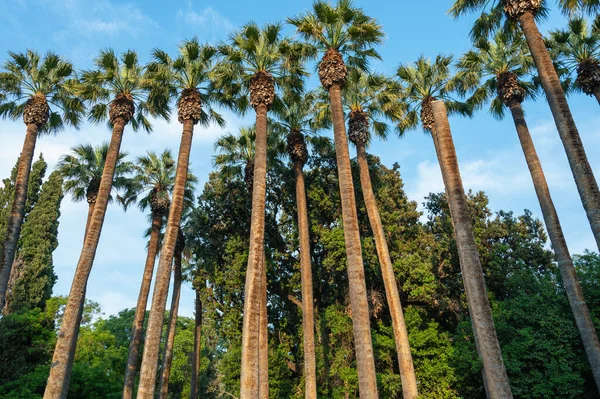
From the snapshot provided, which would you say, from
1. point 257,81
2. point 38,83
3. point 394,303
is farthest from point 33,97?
point 394,303

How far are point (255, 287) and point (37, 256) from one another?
2523cm

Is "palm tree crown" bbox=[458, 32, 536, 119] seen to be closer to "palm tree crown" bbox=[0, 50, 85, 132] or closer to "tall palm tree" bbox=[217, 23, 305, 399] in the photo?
"tall palm tree" bbox=[217, 23, 305, 399]

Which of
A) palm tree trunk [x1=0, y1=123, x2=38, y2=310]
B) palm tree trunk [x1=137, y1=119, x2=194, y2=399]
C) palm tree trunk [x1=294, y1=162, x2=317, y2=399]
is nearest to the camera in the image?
palm tree trunk [x1=137, y1=119, x2=194, y2=399]

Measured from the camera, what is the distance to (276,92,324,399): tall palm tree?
1961cm

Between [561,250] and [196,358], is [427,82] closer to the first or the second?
[561,250]

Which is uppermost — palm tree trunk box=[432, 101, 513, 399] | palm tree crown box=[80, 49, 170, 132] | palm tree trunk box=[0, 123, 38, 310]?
palm tree crown box=[80, 49, 170, 132]

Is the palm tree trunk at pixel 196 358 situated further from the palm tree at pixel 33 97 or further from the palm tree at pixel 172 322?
the palm tree at pixel 33 97

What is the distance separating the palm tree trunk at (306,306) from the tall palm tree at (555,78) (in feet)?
37.3

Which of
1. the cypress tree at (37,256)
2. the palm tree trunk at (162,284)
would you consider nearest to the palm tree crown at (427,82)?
the palm tree trunk at (162,284)

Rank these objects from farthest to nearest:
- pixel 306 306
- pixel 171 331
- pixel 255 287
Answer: pixel 171 331
pixel 306 306
pixel 255 287

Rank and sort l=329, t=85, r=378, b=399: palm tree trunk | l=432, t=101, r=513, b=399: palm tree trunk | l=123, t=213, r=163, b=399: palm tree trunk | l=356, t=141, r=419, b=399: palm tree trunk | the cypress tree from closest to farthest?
l=432, t=101, r=513, b=399: palm tree trunk, l=329, t=85, r=378, b=399: palm tree trunk, l=356, t=141, r=419, b=399: palm tree trunk, l=123, t=213, r=163, b=399: palm tree trunk, the cypress tree

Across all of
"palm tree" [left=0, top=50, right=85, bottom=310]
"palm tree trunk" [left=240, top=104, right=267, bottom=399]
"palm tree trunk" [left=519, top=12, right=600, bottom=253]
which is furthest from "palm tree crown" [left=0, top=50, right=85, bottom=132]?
"palm tree trunk" [left=519, top=12, right=600, bottom=253]

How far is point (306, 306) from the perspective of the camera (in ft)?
66.5

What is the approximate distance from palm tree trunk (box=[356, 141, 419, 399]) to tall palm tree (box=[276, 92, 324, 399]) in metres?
3.29
